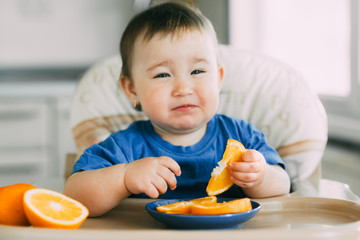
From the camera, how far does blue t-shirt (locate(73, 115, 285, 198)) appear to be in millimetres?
1010

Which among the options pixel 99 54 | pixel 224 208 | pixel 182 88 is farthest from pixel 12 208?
pixel 99 54

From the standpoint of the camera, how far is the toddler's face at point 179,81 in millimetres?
1003

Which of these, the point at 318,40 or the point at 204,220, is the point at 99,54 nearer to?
the point at 318,40

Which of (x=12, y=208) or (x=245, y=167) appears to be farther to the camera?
(x=245, y=167)

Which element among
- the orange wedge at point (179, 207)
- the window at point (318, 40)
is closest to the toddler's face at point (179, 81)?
the orange wedge at point (179, 207)

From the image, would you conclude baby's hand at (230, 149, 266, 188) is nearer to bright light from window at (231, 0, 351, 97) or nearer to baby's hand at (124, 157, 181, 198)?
baby's hand at (124, 157, 181, 198)

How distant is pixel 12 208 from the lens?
0.71 meters

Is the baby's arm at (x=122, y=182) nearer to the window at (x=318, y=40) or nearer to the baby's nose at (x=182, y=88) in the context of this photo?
the baby's nose at (x=182, y=88)

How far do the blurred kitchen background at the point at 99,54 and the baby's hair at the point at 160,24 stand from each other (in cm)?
54

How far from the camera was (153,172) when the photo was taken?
820 millimetres

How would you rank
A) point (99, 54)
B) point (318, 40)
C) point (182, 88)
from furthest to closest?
point (99, 54)
point (318, 40)
point (182, 88)

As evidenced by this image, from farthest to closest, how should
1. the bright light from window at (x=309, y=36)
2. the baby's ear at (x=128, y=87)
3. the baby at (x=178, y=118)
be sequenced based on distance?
the bright light from window at (x=309, y=36) → the baby's ear at (x=128, y=87) → the baby at (x=178, y=118)

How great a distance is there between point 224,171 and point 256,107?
20.1 inches

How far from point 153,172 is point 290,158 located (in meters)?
0.52
